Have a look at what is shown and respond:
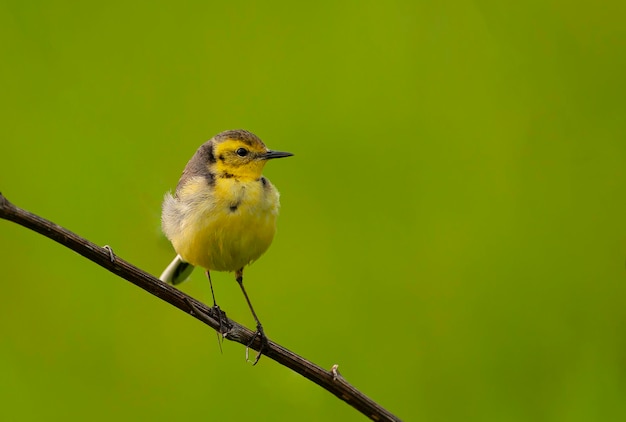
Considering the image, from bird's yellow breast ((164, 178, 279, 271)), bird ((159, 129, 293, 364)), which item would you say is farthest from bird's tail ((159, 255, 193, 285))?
bird's yellow breast ((164, 178, 279, 271))

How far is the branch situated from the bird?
51 cm

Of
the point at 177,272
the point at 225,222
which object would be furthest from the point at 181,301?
the point at 177,272

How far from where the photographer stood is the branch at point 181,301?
1.86 metres

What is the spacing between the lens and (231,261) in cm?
300

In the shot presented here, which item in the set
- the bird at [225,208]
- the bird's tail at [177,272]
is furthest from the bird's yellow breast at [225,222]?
the bird's tail at [177,272]

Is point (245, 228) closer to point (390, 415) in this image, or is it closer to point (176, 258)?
point (176, 258)

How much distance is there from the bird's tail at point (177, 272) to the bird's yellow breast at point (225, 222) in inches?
20.6

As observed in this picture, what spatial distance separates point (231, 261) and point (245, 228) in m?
0.15

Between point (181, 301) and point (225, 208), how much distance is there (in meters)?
0.80

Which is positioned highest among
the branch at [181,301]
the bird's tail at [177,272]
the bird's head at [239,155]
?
the bird's head at [239,155]

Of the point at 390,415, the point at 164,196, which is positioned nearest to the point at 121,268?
the point at 390,415

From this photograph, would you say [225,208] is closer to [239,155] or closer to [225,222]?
[225,222]

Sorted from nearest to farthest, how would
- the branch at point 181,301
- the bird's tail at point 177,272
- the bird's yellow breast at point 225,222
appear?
1. the branch at point 181,301
2. the bird's yellow breast at point 225,222
3. the bird's tail at point 177,272

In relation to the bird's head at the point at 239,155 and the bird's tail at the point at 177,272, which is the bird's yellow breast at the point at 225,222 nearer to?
the bird's head at the point at 239,155
